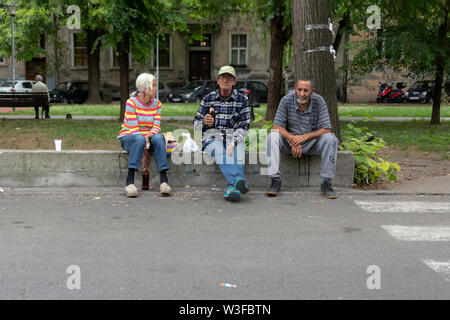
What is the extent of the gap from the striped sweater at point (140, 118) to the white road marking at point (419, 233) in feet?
10.5

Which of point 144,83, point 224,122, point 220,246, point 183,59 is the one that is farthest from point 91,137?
point 183,59

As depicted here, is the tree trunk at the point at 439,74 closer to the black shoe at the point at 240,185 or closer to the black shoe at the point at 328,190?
the black shoe at the point at 328,190

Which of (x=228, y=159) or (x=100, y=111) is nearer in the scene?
(x=228, y=159)

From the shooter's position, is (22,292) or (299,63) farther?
(299,63)

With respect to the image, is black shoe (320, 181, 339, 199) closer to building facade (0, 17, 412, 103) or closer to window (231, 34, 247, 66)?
building facade (0, 17, 412, 103)

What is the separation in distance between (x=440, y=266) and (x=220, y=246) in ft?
5.86

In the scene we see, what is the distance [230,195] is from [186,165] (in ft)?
3.53

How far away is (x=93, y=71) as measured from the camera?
32.8m

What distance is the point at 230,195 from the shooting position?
696cm

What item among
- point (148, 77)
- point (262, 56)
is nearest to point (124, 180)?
point (148, 77)

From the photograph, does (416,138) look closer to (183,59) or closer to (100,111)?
(100,111)
